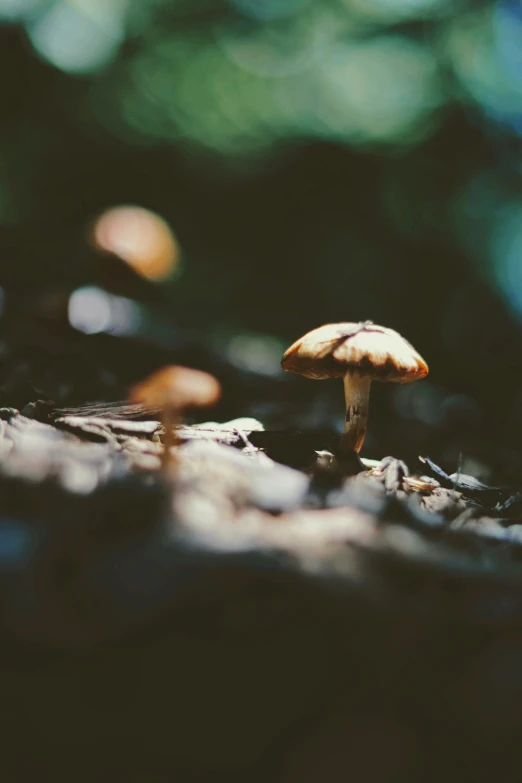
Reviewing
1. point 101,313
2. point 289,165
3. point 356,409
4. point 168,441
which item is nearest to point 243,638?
point 168,441

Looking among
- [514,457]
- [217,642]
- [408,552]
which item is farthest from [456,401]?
[217,642]

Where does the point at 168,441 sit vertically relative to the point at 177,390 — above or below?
below

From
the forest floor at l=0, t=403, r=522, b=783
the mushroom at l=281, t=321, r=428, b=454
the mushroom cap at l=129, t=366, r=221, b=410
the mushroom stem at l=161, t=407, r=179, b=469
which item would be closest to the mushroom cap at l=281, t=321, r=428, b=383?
the mushroom at l=281, t=321, r=428, b=454

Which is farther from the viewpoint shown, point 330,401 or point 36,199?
point 36,199

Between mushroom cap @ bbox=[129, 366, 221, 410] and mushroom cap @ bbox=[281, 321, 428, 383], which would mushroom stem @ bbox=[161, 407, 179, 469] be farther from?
mushroom cap @ bbox=[281, 321, 428, 383]

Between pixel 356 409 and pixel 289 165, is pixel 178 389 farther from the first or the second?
pixel 289 165

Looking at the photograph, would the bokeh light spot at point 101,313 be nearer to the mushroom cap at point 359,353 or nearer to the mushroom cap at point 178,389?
the mushroom cap at point 178,389

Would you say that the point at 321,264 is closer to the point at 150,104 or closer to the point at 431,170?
the point at 431,170
